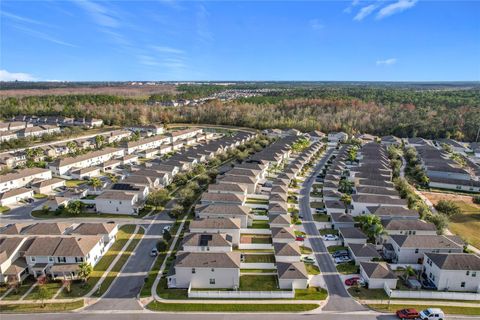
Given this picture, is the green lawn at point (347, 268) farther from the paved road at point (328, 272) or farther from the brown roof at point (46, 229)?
the brown roof at point (46, 229)

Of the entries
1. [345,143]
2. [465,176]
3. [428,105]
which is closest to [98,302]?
[465,176]

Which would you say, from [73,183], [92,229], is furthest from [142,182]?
[73,183]

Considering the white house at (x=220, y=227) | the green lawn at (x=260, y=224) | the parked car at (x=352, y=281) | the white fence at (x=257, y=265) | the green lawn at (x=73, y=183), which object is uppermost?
the white house at (x=220, y=227)

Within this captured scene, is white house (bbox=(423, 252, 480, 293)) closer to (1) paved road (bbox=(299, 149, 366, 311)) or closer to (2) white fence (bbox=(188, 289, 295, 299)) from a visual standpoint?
(1) paved road (bbox=(299, 149, 366, 311))

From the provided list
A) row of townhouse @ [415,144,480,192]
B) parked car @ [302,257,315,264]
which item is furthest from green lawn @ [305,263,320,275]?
row of townhouse @ [415,144,480,192]

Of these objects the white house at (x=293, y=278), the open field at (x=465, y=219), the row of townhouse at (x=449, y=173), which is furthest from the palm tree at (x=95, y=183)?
the row of townhouse at (x=449, y=173)

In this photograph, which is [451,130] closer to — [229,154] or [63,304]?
[229,154]

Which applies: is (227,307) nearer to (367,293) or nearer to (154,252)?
(154,252)

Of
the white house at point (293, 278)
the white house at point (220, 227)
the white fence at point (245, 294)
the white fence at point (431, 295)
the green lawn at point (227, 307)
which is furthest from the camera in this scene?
the white house at point (220, 227)
